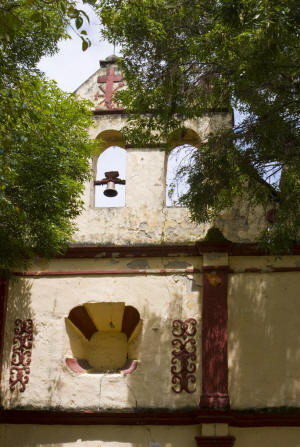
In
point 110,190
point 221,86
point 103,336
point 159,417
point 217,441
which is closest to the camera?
point 221,86

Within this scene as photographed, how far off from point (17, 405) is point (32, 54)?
5095 millimetres

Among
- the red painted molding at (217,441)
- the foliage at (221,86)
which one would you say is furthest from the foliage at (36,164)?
the red painted molding at (217,441)

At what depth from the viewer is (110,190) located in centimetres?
1323

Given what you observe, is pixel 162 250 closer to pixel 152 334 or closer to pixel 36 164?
pixel 152 334

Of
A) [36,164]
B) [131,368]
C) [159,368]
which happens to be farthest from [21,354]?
[36,164]

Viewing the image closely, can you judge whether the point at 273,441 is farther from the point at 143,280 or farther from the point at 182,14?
the point at 182,14

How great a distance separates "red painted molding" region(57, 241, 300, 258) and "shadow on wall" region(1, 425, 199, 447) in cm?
258

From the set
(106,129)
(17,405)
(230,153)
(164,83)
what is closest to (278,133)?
(230,153)

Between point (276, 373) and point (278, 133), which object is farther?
point (276, 373)

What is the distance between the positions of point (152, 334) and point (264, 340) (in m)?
1.64

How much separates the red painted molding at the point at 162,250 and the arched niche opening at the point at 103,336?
0.78 m

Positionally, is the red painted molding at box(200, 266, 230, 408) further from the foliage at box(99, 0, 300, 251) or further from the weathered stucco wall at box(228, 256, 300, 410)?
the foliage at box(99, 0, 300, 251)

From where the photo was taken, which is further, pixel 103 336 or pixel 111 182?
pixel 111 182

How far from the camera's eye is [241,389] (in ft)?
37.7
